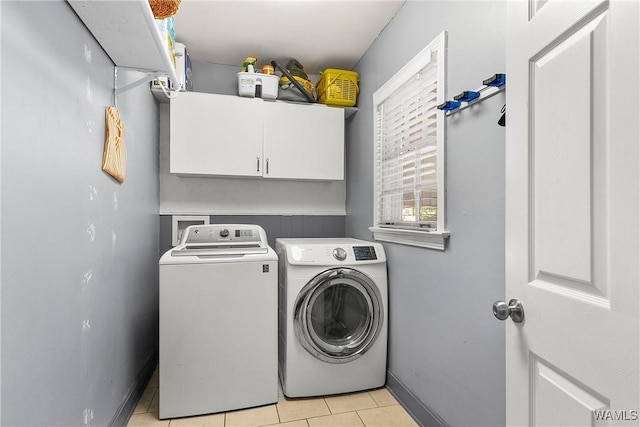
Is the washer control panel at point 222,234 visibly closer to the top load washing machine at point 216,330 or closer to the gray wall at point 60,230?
the top load washing machine at point 216,330

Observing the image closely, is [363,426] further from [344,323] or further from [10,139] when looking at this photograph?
[10,139]

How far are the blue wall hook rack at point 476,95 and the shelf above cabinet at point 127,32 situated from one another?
123 centimetres

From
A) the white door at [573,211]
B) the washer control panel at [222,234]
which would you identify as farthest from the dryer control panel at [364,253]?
the white door at [573,211]

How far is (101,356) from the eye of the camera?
1.47 meters

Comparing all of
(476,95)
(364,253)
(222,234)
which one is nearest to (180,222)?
(222,234)

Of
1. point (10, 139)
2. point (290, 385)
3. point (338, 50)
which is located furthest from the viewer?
point (338, 50)

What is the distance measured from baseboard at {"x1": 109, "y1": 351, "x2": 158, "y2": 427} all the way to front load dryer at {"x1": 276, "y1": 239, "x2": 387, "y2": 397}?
0.87 meters

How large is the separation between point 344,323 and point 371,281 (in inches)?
13.0

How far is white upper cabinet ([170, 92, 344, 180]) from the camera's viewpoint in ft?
8.00

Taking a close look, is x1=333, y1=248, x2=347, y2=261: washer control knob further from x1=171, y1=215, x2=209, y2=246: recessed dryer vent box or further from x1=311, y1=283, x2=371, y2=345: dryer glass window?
x1=171, y1=215, x2=209, y2=246: recessed dryer vent box

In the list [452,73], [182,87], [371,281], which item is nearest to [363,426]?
[371,281]

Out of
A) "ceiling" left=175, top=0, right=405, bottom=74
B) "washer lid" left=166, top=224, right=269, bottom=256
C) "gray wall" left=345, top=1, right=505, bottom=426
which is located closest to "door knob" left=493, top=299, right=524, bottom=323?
"gray wall" left=345, top=1, right=505, bottom=426

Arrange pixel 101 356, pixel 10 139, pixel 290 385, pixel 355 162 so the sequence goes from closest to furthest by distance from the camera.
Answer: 1. pixel 10 139
2. pixel 101 356
3. pixel 290 385
4. pixel 355 162

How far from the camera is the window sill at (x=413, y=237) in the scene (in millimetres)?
1635
